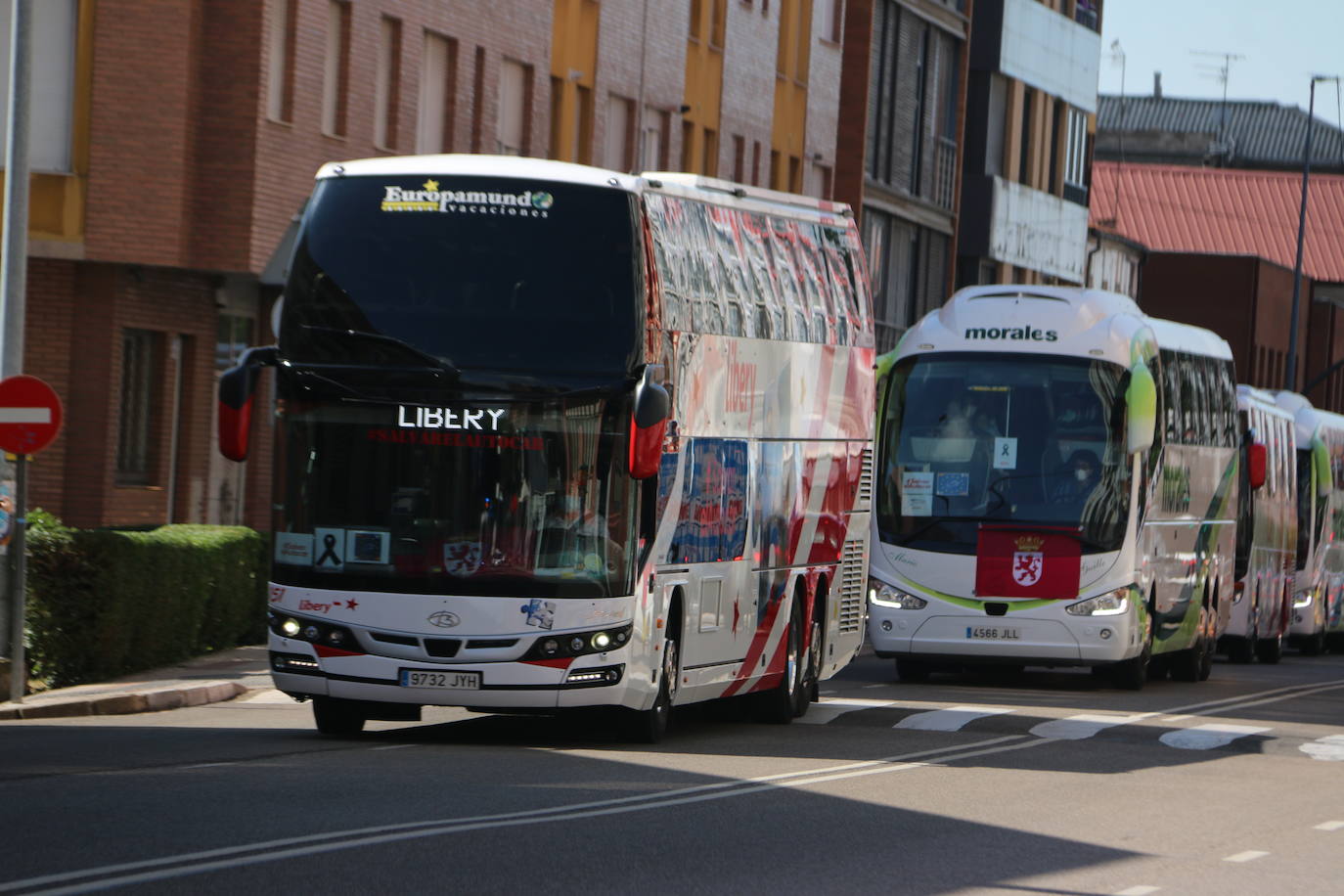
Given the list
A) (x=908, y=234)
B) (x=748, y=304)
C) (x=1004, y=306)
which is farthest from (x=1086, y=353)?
(x=908, y=234)

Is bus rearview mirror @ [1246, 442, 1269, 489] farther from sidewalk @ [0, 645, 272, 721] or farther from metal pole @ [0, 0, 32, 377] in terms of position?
metal pole @ [0, 0, 32, 377]

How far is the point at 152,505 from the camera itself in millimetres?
30922

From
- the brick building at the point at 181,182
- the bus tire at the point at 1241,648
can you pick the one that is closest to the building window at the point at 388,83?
the brick building at the point at 181,182

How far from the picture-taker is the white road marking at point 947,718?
20812 millimetres

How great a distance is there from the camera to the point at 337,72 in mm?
33812

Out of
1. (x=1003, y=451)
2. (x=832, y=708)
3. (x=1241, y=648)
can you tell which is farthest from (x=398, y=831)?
(x=1241, y=648)

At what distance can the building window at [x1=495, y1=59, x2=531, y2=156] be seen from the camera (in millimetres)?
38875

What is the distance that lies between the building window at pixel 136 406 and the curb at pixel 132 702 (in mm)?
9237

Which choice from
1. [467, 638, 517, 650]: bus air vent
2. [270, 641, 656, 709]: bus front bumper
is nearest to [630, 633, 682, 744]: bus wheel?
[270, 641, 656, 709]: bus front bumper

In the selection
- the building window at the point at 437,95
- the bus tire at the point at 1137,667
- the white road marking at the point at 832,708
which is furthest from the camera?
the building window at the point at 437,95

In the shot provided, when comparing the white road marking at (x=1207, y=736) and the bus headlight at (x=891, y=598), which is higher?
the bus headlight at (x=891, y=598)

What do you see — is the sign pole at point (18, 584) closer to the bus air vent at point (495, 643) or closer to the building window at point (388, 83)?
the bus air vent at point (495, 643)

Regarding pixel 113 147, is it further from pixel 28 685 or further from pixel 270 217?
pixel 28 685

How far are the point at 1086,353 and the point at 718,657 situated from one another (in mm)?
8484
